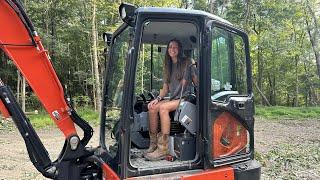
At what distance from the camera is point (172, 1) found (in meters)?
17.0

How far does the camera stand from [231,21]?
24141 mm

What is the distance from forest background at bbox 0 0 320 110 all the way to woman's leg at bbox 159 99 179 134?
1162 cm

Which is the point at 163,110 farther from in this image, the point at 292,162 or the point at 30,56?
the point at 292,162

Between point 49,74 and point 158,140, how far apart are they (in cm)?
124

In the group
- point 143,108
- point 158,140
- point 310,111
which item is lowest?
point 310,111

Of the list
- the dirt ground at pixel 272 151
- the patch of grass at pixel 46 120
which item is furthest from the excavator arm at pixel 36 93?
the patch of grass at pixel 46 120

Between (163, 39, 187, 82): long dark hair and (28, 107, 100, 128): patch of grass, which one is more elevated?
(163, 39, 187, 82): long dark hair

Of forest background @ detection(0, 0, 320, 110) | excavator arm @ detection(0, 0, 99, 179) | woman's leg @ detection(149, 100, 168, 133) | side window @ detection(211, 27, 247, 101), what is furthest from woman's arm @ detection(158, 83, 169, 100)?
forest background @ detection(0, 0, 320, 110)

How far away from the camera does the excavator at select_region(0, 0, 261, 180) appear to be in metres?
3.49

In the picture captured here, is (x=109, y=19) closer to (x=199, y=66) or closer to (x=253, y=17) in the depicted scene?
(x=253, y=17)

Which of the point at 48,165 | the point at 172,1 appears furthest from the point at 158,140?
the point at 172,1

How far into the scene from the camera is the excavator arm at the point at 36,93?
11.8 ft

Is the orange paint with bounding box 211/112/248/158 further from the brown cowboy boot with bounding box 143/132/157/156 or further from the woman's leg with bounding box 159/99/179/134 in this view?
A: the brown cowboy boot with bounding box 143/132/157/156

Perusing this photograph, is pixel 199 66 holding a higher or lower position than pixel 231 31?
lower
